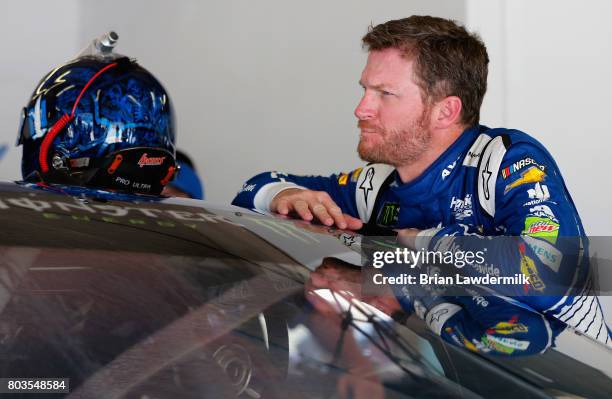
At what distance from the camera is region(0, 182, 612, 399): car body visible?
0.55 m

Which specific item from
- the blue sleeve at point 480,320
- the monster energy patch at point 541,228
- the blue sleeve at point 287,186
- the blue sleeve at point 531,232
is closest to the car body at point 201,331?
the blue sleeve at point 480,320

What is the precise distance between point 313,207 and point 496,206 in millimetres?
339

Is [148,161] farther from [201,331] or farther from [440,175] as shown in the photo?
[201,331]

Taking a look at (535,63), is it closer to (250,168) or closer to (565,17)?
(565,17)

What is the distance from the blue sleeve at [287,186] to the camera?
5.07ft

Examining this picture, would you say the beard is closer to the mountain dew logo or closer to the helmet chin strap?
the helmet chin strap

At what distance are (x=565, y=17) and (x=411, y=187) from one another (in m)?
1.10

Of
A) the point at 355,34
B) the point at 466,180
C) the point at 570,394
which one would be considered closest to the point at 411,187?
the point at 466,180

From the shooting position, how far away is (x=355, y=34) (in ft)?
9.37

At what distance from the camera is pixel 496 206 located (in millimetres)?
1389

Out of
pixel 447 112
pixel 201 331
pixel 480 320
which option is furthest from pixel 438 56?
pixel 201 331

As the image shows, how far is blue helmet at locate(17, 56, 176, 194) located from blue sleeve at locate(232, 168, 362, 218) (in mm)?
167

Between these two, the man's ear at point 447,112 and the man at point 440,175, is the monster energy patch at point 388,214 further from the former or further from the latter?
the man's ear at point 447,112

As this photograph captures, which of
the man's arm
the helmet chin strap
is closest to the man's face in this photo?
the man's arm
